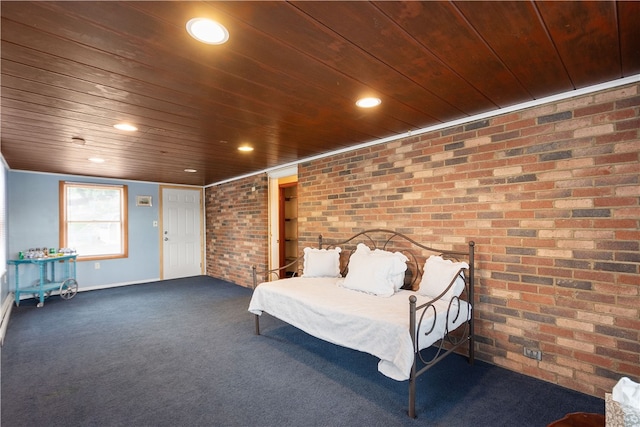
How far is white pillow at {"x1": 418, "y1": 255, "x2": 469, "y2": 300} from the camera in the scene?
2490 mm

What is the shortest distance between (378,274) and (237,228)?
13.0ft

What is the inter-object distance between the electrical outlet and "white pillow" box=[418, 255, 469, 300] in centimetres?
64

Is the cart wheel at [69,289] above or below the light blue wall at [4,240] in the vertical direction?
below

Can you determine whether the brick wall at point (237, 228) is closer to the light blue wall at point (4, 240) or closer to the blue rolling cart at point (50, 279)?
the blue rolling cart at point (50, 279)

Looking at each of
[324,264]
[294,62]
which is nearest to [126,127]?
[294,62]

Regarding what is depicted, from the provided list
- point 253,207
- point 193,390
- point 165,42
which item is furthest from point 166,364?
point 253,207

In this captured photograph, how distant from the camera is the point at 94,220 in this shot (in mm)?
5887

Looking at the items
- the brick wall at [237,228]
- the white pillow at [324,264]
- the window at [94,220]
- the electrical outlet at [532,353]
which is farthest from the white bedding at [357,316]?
the window at [94,220]

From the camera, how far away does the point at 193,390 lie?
7.49ft

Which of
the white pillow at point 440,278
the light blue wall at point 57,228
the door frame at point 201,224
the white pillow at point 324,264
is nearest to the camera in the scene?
the white pillow at point 440,278

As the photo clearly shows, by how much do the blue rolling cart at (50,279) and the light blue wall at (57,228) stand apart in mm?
183

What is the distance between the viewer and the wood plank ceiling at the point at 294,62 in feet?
4.33

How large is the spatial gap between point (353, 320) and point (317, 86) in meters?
1.70

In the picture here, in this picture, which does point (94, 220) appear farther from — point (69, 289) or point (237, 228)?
point (237, 228)
